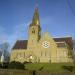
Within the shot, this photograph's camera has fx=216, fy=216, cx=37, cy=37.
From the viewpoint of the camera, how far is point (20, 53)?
85.7 metres

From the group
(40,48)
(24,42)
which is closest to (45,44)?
(40,48)

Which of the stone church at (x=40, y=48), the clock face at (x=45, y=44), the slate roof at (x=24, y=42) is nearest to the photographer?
the stone church at (x=40, y=48)

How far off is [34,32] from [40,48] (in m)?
7.59

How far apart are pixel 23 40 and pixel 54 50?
17134 mm

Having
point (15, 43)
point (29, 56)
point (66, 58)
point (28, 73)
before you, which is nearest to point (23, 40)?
point (15, 43)

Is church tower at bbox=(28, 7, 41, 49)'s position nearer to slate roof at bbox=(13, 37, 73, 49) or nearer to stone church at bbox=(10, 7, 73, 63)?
stone church at bbox=(10, 7, 73, 63)

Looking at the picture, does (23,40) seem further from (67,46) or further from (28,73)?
(28,73)

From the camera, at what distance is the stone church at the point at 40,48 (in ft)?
255

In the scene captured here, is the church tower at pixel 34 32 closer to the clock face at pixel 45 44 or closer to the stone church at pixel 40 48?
the stone church at pixel 40 48

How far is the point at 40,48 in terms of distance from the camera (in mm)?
81062

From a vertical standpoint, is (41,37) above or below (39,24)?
below

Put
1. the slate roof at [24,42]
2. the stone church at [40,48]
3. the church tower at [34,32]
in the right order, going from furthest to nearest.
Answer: the church tower at [34,32], the slate roof at [24,42], the stone church at [40,48]

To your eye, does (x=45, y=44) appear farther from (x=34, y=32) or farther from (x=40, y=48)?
(x=34, y=32)

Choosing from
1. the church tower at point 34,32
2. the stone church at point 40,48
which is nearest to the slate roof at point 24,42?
the stone church at point 40,48
